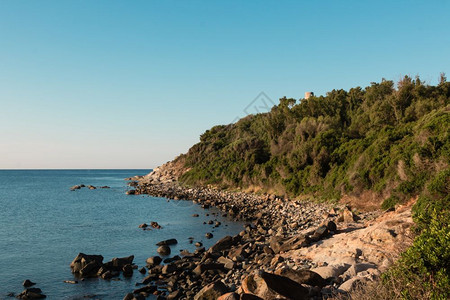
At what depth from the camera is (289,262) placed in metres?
17.5

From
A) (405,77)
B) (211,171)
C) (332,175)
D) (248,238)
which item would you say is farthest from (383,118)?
(211,171)

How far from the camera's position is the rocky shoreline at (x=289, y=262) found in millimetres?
12312

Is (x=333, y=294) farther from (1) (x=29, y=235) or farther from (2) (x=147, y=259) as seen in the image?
(1) (x=29, y=235)

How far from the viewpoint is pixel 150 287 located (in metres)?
17.8

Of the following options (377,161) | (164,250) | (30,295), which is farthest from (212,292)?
(377,161)

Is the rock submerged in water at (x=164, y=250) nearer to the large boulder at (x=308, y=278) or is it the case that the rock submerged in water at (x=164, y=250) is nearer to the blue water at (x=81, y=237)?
the blue water at (x=81, y=237)

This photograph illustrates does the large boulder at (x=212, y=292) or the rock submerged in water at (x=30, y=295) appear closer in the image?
the large boulder at (x=212, y=292)

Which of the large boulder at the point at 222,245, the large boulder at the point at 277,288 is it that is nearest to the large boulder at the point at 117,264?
the large boulder at the point at 222,245

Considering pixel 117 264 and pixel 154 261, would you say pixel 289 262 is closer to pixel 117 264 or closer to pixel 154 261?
pixel 154 261

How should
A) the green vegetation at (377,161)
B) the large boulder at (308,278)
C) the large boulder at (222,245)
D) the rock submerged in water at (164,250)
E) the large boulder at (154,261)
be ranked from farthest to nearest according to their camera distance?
1. the rock submerged in water at (164,250)
2. the large boulder at (222,245)
3. the large boulder at (154,261)
4. the large boulder at (308,278)
5. the green vegetation at (377,161)

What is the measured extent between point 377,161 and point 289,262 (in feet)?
64.5

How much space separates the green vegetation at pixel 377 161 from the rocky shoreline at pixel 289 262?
8.43 ft

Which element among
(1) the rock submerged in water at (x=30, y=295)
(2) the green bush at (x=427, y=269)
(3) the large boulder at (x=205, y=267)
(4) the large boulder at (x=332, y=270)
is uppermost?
(2) the green bush at (x=427, y=269)

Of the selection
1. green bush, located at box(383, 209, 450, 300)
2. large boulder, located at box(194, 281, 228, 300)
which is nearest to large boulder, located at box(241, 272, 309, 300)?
large boulder, located at box(194, 281, 228, 300)
